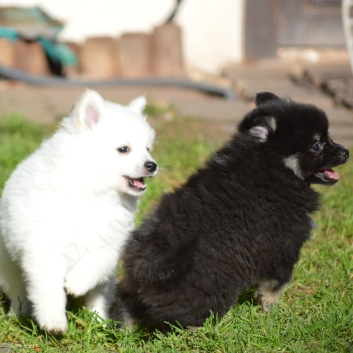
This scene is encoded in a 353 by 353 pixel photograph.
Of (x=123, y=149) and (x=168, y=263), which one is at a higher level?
(x=123, y=149)

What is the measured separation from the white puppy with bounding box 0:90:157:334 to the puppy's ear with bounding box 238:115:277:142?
0.53 m

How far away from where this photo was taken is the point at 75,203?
2.99m

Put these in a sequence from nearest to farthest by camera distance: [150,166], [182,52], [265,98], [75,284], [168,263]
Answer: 1. [168,263]
2. [75,284]
3. [150,166]
4. [265,98]
5. [182,52]

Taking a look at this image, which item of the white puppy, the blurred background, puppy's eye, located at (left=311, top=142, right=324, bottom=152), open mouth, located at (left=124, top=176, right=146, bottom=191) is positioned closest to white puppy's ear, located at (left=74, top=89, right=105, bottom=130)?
the white puppy

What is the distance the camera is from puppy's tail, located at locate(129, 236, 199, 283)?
2.79 m

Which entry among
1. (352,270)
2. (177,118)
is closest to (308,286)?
(352,270)

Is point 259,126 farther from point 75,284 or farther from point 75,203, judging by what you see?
point 75,284

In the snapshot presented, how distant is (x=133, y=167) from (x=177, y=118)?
371cm

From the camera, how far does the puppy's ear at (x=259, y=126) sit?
9.97 ft

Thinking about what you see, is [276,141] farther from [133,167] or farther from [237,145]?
[133,167]

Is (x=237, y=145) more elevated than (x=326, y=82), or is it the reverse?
(x=237, y=145)

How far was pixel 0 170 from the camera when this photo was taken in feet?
16.0

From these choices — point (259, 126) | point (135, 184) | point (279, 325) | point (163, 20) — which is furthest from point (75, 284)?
point (163, 20)

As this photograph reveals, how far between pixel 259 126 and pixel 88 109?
0.87 meters
